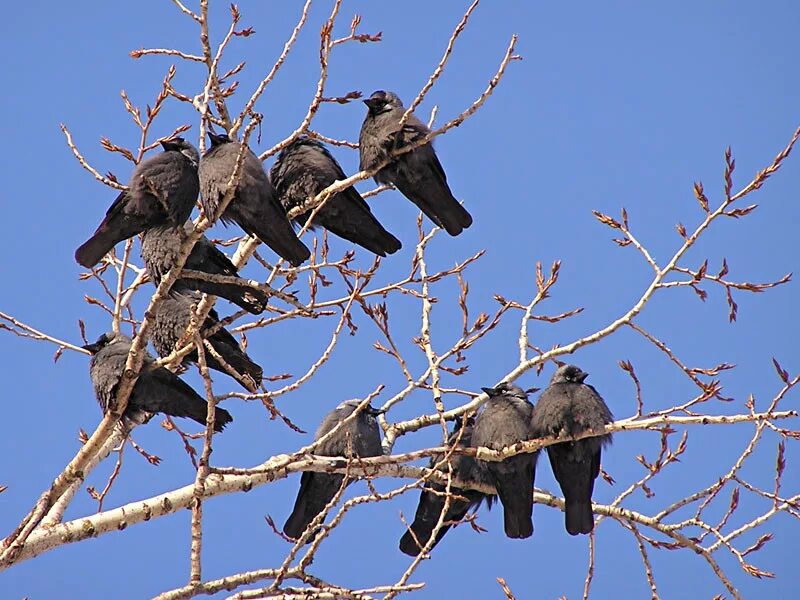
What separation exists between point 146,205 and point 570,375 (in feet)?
9.03

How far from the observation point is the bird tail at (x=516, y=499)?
20.0 ft

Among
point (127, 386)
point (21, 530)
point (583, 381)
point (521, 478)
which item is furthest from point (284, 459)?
point (583, 381)

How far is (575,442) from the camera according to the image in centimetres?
602

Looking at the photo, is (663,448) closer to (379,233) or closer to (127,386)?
(379,233)

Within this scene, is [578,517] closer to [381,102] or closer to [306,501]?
[306,501]

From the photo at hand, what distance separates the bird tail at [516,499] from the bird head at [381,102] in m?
2.36

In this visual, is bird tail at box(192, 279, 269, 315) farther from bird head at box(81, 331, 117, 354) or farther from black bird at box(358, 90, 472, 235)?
black bird at box(358, 90, 472, 235)

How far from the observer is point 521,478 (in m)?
6.09

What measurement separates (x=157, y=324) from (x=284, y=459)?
70.7 inches

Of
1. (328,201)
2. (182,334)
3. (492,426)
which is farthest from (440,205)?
(182,334)

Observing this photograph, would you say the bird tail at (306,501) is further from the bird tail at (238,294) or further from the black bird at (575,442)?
the bird tail at (238,294)

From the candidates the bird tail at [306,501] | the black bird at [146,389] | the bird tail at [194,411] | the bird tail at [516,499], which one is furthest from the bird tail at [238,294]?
the bird tail at [516,499]

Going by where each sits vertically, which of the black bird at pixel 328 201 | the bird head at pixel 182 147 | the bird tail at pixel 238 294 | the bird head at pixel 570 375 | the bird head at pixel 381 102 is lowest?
the bird tail at pixel 238 294

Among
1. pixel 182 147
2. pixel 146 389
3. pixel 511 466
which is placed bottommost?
pixel 146 389
